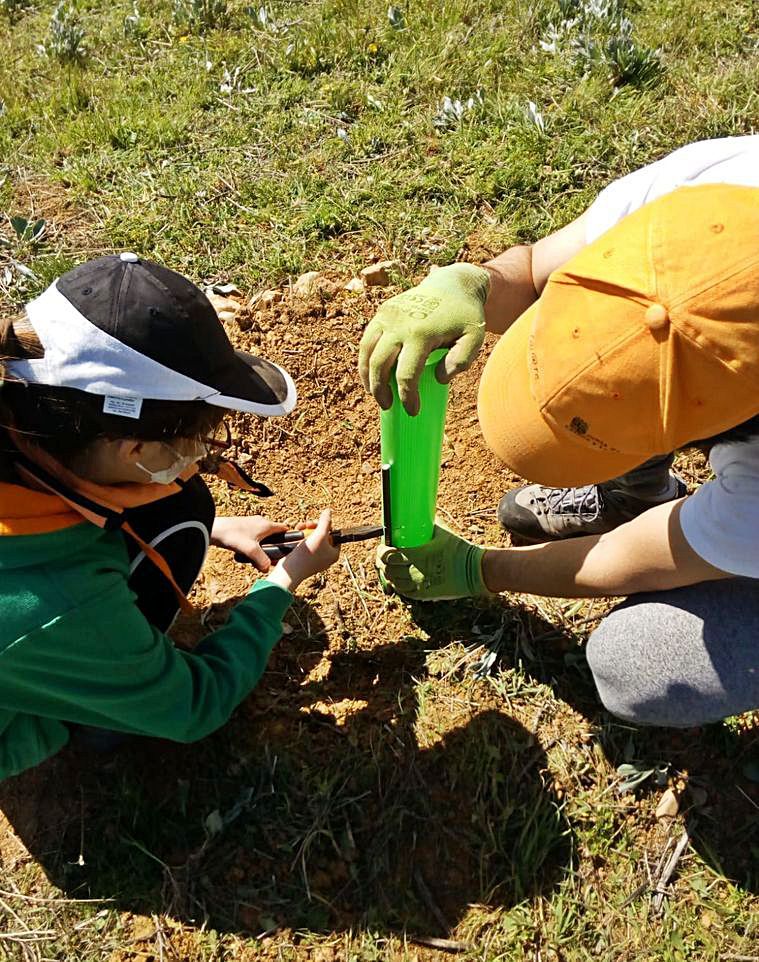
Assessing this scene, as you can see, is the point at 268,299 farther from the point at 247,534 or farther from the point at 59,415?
the point at 59,415

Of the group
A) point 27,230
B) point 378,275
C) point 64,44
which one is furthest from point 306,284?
point 64,44

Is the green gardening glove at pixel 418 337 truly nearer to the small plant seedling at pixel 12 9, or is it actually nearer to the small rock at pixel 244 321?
the small rock at pixel 244 321

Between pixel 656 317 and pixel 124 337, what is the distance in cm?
87

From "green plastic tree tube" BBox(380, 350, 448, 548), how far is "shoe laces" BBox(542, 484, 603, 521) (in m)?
0.40

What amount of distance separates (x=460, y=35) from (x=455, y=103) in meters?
0.49

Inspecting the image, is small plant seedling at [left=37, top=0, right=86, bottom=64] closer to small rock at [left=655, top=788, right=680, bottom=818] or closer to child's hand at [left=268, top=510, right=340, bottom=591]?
child's hand at [left=268, top=510, right=340, bottom=591]

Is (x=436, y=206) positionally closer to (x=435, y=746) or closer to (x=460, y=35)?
(x=460, y=35)

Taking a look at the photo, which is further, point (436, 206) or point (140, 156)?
point (140, 156)

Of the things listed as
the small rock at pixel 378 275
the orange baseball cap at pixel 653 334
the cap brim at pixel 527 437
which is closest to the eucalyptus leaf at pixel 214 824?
the cap brim at pixel 527 437

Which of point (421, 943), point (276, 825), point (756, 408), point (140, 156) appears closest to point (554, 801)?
point (421, 943)

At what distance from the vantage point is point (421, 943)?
1791 mm

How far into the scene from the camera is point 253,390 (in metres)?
1.53

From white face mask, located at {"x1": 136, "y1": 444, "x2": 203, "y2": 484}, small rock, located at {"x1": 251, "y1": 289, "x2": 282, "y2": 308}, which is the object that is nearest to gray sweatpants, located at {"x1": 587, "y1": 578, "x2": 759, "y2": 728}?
white face mask, located at {"x1": 136, "y1": 444, "x2": 203, "y2": 484}

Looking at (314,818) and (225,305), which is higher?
(225,305)
